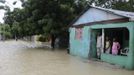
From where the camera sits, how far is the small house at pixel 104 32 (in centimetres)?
1409

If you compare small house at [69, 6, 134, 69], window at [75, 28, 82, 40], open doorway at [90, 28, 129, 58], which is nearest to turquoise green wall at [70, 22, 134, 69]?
small house at [69, 6, 134, 69]

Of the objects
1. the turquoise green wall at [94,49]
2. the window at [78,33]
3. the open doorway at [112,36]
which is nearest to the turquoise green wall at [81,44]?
the turquoise green wall at [94,49]

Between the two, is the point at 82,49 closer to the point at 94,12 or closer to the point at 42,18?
the point at 94,12

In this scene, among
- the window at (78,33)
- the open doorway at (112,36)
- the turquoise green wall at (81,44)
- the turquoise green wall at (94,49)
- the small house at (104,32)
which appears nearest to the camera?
the turquoise green wall at (94,49)

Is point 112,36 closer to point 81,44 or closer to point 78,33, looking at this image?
point 81,44

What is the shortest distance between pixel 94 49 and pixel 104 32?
5.12ft

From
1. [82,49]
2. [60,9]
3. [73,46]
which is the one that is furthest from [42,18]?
[82,49]

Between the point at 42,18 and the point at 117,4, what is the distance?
1205cm

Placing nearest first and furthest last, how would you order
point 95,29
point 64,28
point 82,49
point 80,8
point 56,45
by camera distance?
point 95,29 → point 82,49 → point 64,28 → point 80,8 → point 56,45

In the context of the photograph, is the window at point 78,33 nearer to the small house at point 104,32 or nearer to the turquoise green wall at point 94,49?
the small house at point 104,32

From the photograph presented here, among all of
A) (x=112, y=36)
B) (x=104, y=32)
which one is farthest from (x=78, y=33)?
(x=104, y=32)

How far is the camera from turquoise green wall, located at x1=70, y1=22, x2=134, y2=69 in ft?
44.9

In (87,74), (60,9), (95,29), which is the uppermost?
(60,9)

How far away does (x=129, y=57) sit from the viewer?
13.7 metres
